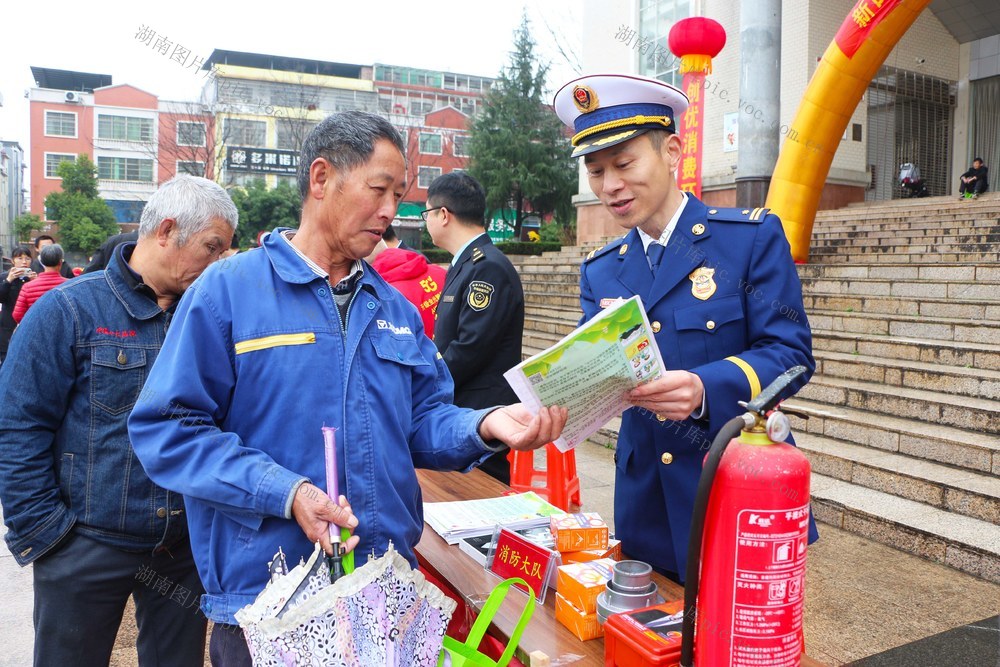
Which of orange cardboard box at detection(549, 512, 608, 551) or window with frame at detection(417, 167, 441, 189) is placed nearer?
orange cardboard box at detection(549, 512, 608, 551)

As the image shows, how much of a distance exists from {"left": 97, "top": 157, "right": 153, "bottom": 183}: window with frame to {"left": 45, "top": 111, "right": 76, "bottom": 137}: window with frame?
3.33 m

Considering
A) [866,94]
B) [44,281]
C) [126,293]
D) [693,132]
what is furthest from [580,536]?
[866,94]

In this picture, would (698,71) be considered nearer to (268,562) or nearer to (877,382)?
(877,382)

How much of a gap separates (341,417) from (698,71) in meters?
10.8

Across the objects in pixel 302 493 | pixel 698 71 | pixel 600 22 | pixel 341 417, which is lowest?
pixel 302 493

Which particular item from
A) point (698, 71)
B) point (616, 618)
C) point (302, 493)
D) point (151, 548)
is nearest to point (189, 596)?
point (151, 548)

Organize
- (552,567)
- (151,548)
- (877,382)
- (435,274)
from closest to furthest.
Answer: (552,567) < (151,548) < (435,274) < (877,382)

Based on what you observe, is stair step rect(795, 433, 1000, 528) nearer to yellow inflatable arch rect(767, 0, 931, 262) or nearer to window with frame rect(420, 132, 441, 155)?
yellow inflatable arch rect(767, 0, 931, 262)

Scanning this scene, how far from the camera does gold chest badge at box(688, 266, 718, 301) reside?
1701mm

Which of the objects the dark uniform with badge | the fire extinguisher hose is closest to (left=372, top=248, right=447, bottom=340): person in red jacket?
the dark uniform with badge

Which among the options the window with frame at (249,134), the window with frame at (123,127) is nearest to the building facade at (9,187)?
the window with frame at (123,127)

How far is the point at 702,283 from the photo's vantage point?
172 cm

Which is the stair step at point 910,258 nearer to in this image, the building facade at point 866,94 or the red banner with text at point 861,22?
the red banner with text at point 861,22

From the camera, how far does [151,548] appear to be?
1.95 meters
